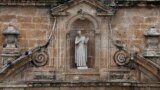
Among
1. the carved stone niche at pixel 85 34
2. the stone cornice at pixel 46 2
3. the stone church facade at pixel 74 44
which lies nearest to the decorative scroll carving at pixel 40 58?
the stone church facade at pixel 74 44

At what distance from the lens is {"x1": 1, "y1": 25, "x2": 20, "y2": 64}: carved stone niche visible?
53.8 ft

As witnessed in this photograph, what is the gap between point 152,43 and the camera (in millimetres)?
16719

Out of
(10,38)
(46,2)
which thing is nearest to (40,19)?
(46,2)

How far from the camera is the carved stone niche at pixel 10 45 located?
16.4 meters

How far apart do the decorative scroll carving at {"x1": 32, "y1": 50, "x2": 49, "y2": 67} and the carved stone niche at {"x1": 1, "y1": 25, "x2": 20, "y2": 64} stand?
1.75ft

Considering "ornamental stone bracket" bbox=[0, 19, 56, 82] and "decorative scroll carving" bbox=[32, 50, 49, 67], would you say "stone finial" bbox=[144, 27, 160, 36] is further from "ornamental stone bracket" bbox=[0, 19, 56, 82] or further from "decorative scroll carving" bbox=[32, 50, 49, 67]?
"decorative scroll carving" bbox=[32, 50, 49, 67]

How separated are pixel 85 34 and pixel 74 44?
0.49 metres

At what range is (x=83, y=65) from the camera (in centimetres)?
1648

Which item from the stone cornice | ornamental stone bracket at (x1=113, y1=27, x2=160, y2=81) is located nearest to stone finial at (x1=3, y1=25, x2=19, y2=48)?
the stone cornice

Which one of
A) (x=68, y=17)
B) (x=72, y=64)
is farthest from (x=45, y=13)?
(x=72, y=64)

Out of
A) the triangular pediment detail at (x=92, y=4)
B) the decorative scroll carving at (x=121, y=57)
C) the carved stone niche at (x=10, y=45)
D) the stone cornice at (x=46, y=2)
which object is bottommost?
the decorative scroll carving at (x=121, y=57)

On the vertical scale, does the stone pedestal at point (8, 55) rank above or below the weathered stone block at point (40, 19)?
below

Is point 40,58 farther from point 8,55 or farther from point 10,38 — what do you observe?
point 10,38

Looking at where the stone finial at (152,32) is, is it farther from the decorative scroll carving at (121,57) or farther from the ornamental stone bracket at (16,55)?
the ornamental stone bracket at (16,55)
